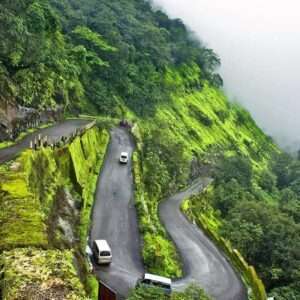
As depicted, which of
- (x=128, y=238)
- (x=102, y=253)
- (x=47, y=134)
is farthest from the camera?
(x=47, y=134)

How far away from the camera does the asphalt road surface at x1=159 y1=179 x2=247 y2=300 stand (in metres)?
30.2

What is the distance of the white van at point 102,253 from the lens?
27000 mm

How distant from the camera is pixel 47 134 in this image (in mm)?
39906

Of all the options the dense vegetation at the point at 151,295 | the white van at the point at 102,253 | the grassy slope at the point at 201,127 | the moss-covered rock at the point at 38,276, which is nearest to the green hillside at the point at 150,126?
the grassy slope at the point at 201,127

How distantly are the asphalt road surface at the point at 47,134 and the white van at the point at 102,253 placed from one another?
664 cm

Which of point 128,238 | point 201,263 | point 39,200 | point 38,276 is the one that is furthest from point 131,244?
point 38,276

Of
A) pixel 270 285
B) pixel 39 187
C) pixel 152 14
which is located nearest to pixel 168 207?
pixel 270 285

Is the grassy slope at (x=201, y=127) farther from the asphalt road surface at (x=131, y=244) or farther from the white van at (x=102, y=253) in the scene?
the white van at (x=102, y=253)

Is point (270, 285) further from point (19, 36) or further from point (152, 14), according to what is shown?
point (152, 14)

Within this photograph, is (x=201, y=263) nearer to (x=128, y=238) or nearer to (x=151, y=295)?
(x=128, y=238)

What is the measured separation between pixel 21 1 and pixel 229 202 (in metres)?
30.9

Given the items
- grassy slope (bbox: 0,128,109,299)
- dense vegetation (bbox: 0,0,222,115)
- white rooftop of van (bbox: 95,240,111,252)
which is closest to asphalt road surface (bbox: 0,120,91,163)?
grassy slope (bbox: 0,128,109,299)

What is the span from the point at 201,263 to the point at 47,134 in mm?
15422

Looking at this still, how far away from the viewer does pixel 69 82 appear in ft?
186
